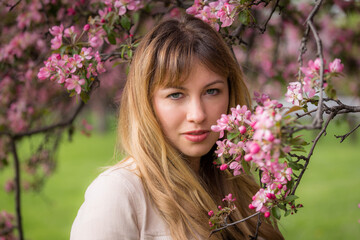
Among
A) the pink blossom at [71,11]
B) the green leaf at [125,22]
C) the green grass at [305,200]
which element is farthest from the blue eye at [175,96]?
the green grass at [305,200]

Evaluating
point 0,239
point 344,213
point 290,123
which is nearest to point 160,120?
point 290,123

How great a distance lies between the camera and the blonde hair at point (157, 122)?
172 cm

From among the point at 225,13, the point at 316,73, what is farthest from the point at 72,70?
the point at 316,73

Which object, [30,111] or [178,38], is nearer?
[178,38]

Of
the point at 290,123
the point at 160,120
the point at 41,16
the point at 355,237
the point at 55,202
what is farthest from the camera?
the point at 55,202

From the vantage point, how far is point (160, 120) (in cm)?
178

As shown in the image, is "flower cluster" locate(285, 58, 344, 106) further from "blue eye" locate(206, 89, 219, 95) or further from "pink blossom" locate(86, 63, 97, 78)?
"pink blossom" locate(86, 63, 97, 78)

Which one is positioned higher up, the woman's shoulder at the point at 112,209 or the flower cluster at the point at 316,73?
the flower cluster at the point at 316,73

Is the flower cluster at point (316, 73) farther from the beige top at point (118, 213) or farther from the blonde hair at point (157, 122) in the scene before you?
the beige top at point (118, 213)

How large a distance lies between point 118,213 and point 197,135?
1.41ft

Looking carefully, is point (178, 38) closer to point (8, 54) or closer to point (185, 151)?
point (185, 151)

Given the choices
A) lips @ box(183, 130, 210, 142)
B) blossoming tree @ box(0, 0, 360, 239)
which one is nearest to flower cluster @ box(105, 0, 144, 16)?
blossoming tree @ box(0, 0, 360, 239)

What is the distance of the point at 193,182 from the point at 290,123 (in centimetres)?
76

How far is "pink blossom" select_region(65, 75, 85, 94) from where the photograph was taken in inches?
75.4
